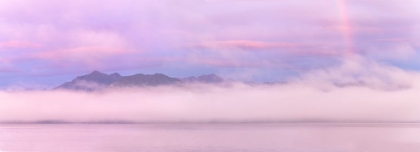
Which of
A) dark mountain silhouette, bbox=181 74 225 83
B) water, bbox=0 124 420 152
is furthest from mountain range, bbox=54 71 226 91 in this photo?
water, bbox=0 124 420 152

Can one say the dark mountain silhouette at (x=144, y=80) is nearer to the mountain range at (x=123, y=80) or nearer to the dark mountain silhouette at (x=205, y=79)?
the mountain range at (x=123, y=80)

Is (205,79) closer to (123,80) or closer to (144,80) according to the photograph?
(144,80)

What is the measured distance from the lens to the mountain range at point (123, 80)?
452 centimetres

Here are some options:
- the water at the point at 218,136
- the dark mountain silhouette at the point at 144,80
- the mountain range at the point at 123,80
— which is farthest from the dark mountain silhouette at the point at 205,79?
the water at the point at 218,136

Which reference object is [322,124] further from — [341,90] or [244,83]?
[244,83]

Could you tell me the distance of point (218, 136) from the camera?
5.74 m

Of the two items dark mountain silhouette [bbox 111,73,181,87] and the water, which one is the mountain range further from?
the water

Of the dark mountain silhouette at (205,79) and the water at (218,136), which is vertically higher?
the dark mountain silhouette at (205,79)

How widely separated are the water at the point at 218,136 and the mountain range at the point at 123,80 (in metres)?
0.48

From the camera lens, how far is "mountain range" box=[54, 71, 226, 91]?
4516mm

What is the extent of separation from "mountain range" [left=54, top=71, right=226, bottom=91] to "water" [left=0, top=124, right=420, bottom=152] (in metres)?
0.48

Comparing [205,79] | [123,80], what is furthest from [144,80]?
[205,79]

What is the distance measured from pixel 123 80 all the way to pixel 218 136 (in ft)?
5.76

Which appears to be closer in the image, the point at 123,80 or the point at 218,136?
the point at 123,80
